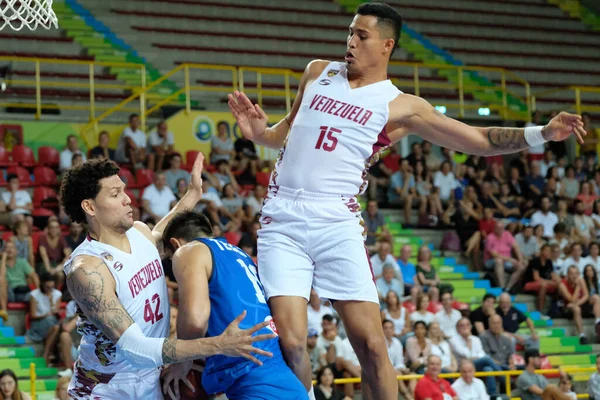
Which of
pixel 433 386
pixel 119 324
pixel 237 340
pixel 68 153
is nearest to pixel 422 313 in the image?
pixel 433 386

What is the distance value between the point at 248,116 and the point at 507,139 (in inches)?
66.9

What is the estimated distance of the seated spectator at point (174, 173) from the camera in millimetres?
15969

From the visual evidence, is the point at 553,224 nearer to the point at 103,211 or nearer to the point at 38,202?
the point at 38,202

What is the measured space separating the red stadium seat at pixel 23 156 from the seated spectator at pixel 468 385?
779cm

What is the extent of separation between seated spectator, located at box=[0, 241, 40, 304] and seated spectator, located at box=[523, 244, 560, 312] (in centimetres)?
872

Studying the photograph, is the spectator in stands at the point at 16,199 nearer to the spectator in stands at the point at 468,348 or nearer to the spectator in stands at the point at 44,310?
the spectator in stands at the point at 44,310

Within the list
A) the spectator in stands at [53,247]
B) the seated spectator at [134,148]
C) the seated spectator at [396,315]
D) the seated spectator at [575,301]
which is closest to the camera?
the spectator in stands at [53,247]

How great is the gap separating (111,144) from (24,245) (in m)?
4.75

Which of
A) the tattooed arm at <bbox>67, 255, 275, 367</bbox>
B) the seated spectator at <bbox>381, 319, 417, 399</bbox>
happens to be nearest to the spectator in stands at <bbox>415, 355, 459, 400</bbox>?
the seated spectator at <bbox>381, 319, 417, 399</bbox>

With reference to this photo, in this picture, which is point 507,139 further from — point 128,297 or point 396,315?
point 396,315

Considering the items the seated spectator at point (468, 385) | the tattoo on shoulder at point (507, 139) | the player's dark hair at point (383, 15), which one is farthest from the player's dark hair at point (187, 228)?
the seated spectator at point (468, 385)

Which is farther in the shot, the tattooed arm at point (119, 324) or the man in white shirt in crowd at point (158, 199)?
the man in white shirt in crowd at point (158, 199)

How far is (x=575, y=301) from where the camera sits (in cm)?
1684

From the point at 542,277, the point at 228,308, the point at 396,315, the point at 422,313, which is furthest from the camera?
the point at 542,277
